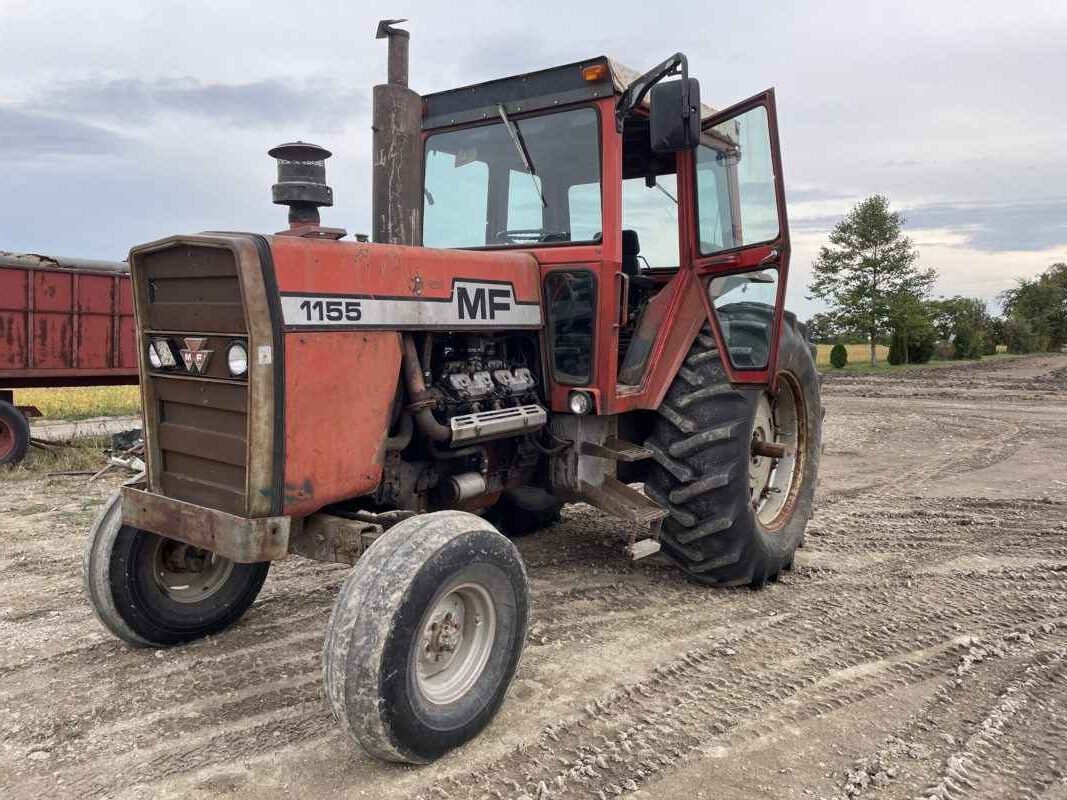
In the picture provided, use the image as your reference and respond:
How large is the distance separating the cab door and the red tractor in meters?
0.02

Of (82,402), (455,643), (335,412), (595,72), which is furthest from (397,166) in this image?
(82,402)

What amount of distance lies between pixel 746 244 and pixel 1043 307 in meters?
43.9

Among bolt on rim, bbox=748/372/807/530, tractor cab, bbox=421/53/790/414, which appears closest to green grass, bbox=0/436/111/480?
tractor cab, bbox=421/53/790/414

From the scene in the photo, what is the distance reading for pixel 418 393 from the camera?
11.2 feet

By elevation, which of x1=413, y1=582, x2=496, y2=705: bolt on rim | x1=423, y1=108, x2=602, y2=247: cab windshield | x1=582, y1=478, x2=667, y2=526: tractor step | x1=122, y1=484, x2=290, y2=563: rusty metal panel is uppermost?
x1=423, y1=108, x2=602, y2=247: cab windshield

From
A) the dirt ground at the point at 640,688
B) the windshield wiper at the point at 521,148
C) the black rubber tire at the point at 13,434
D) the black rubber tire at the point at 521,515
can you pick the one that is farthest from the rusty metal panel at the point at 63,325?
the windshield wiper at the point at 521,148

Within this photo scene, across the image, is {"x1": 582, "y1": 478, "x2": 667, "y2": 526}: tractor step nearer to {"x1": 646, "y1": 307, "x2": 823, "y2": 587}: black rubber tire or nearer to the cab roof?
{"x1": 646, "y1": 307, "x2": 823, "y2": 587}: black rubber tire

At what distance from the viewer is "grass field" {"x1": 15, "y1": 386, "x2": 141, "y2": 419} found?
46.8 ft

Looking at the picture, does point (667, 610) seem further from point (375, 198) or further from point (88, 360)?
point (88, 360)

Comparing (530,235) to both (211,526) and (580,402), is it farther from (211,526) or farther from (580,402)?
(211,526)

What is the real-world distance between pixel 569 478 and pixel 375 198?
185 cm

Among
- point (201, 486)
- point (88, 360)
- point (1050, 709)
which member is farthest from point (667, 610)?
point (88, 360)

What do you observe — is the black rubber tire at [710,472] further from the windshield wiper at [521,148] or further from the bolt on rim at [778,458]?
the windshield wiper at [521,148]

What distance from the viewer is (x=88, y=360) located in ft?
33.1
